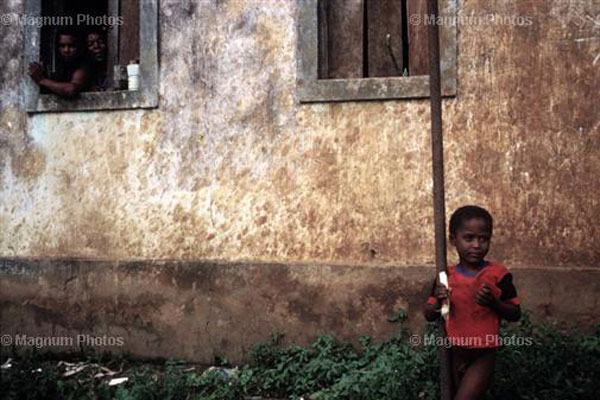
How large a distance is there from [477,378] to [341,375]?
63.2 inches

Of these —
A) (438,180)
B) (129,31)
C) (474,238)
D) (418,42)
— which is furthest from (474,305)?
(129,31)

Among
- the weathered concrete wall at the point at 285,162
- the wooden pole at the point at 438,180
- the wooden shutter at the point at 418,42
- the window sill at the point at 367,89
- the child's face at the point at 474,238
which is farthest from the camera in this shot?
the wooden shutter at the point at 418,42

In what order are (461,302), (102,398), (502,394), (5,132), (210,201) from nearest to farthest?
(461,302) < (502,394) < (102,398) < (210,201) < (5,132)

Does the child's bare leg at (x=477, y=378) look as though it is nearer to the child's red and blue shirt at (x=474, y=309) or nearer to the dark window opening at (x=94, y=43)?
the child's red and blue shirt at (x=474, y=309)

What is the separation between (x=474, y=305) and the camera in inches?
136

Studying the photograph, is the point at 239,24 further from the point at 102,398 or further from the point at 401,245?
the point at 102,398

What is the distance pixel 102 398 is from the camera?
4.72 meters

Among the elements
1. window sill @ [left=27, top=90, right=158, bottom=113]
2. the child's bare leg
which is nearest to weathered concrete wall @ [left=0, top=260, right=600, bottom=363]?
window sill @ [left=27, top=90, right=158, bottom=113]

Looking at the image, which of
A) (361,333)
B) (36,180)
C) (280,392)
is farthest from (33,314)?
(361,333)

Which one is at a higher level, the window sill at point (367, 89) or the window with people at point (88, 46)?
the window with people at point (88, 46)

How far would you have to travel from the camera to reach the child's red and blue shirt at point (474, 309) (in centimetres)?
346

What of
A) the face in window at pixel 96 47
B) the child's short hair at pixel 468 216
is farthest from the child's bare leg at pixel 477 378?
the face in window at pixel 96 47

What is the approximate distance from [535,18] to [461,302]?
9.24 feet

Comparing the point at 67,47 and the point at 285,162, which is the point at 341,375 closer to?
→ the point at 285,162
